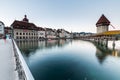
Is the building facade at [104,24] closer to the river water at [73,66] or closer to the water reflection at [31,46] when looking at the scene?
the water reflection at [31,46]

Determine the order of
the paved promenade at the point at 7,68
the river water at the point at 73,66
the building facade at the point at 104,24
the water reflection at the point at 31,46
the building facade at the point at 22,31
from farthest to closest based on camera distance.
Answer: the building facade at the point at 104,24 → the building facade at the point at 22,31 → the water reflection at the point at 31,46 → the river water at the point at 73,66 → the paved promenade at the point at 7,68

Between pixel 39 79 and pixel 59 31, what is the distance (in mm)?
69222

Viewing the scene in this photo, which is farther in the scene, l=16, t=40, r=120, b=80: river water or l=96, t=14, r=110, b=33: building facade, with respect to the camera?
l=96, t=14, r=110, b=33: building facade

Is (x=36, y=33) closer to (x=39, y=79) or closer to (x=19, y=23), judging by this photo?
(x=19, y=23)

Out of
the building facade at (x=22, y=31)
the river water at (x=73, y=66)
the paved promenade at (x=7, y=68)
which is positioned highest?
the building facade at (x=22, y=31)

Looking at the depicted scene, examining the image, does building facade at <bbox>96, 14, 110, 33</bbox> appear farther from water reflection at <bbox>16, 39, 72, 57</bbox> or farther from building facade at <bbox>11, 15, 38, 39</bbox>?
building facade at <bbox>11, 15, 38, 39</bbox>

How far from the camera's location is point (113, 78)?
6.55m

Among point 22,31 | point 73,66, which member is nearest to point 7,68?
point 73,66

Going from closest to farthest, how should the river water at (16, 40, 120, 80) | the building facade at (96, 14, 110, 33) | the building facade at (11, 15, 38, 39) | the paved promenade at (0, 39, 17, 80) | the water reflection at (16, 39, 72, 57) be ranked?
1. the paved promenade at (0, 39, 17, 80)
2. the river water at (16, 40, 120, 80)
3. the water reflection at (16, 39, 72, 57)
4. the building facade at (11, 15, 38, 39)
5. the building facade at (96, 14, 110, 33)

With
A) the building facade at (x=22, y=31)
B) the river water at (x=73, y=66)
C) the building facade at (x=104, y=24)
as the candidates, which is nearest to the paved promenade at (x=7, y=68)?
the river water at (x=73, y=66)

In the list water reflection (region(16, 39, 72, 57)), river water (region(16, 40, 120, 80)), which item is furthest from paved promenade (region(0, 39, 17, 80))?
water reflection (region(16, 39, 72, 57))

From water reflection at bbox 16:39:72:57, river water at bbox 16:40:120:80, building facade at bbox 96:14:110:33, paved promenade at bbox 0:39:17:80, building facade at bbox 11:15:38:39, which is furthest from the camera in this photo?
building facade at bbox 96:14:110:33

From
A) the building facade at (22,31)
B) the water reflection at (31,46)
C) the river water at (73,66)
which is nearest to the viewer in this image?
the river water at (73,66)

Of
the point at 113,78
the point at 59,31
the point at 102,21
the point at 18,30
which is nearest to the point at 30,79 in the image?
the point at 113,78
